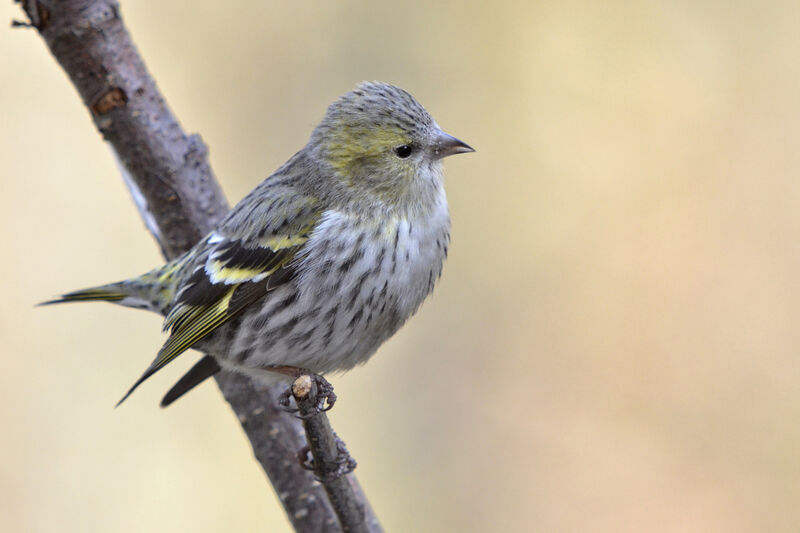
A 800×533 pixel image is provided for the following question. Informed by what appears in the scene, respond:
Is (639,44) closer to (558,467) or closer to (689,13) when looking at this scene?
(689,13)

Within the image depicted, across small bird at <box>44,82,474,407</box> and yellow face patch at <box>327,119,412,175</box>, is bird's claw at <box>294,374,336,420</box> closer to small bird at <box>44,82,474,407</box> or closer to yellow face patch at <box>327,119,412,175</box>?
small bird at <box>44,82,474,407</box>

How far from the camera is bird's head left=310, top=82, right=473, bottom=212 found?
363 cm

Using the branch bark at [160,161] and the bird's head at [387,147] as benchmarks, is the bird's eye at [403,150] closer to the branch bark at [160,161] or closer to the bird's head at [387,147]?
the bird's head at [387,147]

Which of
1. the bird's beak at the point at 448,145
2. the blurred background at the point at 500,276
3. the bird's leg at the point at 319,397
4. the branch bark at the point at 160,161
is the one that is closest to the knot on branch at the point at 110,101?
the branch bark at the point at 160,161

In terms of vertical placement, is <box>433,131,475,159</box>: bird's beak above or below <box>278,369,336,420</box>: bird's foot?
above

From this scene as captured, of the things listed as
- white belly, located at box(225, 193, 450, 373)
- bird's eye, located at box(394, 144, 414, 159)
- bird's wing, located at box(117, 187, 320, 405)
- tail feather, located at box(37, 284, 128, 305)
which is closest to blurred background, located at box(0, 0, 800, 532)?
tail feather, located at box(37, 284, 128, 305)

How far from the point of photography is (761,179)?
6504mm

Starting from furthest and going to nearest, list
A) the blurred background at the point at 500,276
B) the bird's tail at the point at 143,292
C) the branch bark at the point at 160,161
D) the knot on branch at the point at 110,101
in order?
the blurred background at the point at 500,276, the bird's tail at the point at 143,292, the knot on branch at the point at 110,101, the branch bark at the point at 160,161

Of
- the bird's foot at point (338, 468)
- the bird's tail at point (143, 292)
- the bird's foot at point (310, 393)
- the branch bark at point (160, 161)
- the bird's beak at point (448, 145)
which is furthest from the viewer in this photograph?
the bird's tail at point (143, 292)

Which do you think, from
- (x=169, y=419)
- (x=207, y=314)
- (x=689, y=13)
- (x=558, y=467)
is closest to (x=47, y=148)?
(x=169, y=419)

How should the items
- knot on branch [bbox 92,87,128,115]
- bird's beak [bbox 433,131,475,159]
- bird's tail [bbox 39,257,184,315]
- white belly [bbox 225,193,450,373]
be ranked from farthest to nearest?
bird's tail [bbox 39,257,184,315]
knot on branch [bbox 92,87,128,115]
bird's beak [bbox 433,131,475,159]
white belly [bbox 225,193,450,373]

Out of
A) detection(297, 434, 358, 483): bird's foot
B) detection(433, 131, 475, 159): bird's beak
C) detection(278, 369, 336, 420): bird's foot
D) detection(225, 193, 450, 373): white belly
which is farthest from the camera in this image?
detection(433, 131, 475, 159): bird's beak

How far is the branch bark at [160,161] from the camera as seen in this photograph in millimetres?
3934

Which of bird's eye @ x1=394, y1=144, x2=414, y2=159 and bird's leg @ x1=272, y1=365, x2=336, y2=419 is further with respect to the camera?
bird's eye @ x1=394, y1=144, x2=414, y2=159
